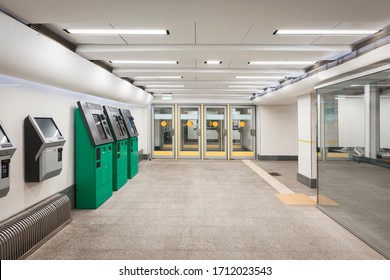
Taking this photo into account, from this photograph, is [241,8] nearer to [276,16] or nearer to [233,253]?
[276,16]

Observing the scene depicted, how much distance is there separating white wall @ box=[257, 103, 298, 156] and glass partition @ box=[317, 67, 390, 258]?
2597 mm

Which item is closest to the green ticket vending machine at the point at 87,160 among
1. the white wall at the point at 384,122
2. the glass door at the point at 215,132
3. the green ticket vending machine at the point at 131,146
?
the green ticket vending machine at the point at 131,146

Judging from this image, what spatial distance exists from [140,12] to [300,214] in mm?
3959

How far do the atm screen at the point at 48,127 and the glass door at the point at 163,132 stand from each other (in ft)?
25.3

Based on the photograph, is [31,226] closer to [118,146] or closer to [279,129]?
[118,146]

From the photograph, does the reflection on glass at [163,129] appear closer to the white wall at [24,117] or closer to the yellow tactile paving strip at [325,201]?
the white wall at [24,117]

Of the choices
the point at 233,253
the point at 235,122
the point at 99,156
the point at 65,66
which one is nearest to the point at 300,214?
the point at 233,253

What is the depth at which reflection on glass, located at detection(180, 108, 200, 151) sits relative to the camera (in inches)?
464

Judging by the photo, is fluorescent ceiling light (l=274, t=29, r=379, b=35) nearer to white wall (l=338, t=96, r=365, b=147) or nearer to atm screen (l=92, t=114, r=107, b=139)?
atm screen (l=92, t=114, r=107, b=139)

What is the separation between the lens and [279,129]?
1102cm

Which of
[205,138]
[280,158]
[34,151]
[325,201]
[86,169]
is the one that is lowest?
[325,201]

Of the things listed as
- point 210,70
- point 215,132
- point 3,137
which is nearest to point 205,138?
point 215,132

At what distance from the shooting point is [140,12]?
2611 mm

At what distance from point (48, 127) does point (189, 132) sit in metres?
8.15
